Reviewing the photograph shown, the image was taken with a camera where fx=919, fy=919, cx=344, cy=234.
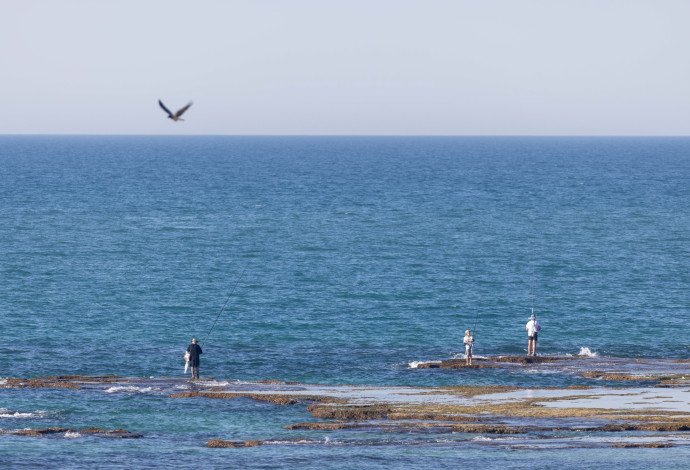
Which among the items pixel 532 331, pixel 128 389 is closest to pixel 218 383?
pixel 128 389

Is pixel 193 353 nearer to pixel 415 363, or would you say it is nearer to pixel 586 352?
pixel 415 363

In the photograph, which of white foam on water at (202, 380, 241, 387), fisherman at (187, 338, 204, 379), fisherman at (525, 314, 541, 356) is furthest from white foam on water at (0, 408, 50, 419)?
fisherman at (525, 314, 541, 356)

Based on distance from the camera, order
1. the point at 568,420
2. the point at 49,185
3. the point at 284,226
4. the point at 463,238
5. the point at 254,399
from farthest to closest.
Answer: the point at 49,185
the point at 284,226
the point at 463,238
the point at 254,399
the point at 568,420

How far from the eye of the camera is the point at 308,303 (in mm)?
55625

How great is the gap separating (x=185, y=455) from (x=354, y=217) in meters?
68.5

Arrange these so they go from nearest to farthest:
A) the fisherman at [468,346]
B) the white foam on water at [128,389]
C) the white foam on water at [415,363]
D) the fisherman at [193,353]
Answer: the white foam on water at [128,389]
the fisherman at [193,353]
the fisherman at [468,346]
the white foam on water at [415,363]

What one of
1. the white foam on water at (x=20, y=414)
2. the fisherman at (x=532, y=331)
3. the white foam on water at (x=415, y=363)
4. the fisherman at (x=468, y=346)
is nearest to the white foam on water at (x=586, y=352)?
the fisherman at (x=532, y=331)

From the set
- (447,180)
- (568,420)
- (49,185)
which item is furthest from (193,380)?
(447,180)

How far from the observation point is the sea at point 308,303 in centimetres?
2828

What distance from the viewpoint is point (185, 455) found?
27.2 m

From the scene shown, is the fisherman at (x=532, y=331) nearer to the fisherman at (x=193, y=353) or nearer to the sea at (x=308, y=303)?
the sea at (x=308, y=303)

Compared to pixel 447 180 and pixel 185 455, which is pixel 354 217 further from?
pixel 185 455

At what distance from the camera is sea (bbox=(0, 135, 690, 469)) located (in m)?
28.3

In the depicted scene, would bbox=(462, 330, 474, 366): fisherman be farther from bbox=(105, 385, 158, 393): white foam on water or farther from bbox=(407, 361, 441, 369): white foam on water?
bbox=(105, 385, 158, 393): white foam on water
